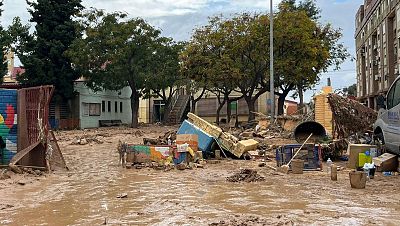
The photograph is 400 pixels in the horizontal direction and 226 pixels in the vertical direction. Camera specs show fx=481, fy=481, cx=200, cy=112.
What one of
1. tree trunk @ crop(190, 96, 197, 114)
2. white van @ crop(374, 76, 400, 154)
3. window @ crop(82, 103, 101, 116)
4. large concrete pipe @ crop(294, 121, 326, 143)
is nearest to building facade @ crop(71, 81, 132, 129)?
window @ crop(82, 103, 101, 116)

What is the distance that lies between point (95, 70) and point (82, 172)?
2605 centimetres

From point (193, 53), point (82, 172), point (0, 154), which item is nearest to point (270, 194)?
point (82, 172)

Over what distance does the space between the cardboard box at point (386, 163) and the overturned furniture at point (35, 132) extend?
28.0ft

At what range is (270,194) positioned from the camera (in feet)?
31.5

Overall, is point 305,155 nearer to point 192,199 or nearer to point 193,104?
point 192,199

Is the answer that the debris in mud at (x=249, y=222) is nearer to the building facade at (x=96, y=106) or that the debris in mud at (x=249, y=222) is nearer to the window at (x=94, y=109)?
the building facade at (x=96, y=106)

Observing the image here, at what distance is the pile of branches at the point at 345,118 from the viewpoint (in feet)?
51.3

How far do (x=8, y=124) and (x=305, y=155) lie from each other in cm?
840

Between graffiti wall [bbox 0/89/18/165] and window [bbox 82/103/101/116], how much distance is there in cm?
2963

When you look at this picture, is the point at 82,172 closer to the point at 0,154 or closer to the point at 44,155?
the point at 44,155

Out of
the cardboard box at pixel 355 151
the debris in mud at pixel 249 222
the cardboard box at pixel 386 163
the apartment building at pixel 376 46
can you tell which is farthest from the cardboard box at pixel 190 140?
the apartment building at pixel 376 46

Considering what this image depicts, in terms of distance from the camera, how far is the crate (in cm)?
1340

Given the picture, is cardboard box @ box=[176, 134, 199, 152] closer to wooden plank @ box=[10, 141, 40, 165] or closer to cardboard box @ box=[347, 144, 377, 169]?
wooden plank @ box=[10, 141, 40, 165]

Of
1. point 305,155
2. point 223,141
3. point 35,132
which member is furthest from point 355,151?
point 35,132
